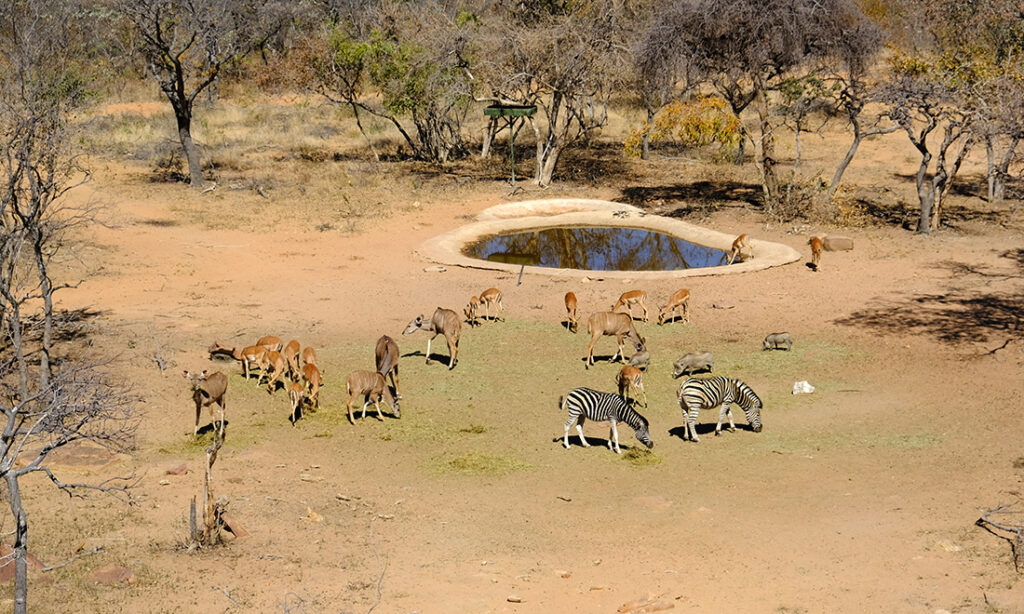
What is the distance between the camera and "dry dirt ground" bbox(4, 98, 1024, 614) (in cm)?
1087

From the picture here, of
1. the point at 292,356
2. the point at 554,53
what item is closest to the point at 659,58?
the point at 554,53

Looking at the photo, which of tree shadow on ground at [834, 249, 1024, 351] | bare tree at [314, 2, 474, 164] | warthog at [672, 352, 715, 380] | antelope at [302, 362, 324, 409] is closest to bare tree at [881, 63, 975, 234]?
tree shadow on ground at [834, 249, 1024, 351]

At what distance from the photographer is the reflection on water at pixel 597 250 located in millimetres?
26078

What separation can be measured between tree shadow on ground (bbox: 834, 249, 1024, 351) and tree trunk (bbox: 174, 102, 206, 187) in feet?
69.9

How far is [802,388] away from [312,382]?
7605 mm

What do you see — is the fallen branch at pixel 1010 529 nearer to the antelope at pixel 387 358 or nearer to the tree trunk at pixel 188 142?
the antelope at pixel 387 358

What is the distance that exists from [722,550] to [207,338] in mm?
11056

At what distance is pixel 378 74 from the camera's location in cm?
3609

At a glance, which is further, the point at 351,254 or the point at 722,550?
the point at 351,254

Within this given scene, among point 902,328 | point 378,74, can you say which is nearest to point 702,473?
point 902,328

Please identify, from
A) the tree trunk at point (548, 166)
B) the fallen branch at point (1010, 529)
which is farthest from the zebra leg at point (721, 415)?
the tree trunk at point (548, 166)

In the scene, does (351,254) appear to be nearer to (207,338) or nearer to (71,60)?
Answer: (207,338)

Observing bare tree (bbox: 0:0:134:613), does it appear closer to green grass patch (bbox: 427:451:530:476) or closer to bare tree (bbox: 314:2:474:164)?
green grass patch (bbox: 427:451:530:476)

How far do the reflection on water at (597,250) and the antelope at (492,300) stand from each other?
16.2ft
